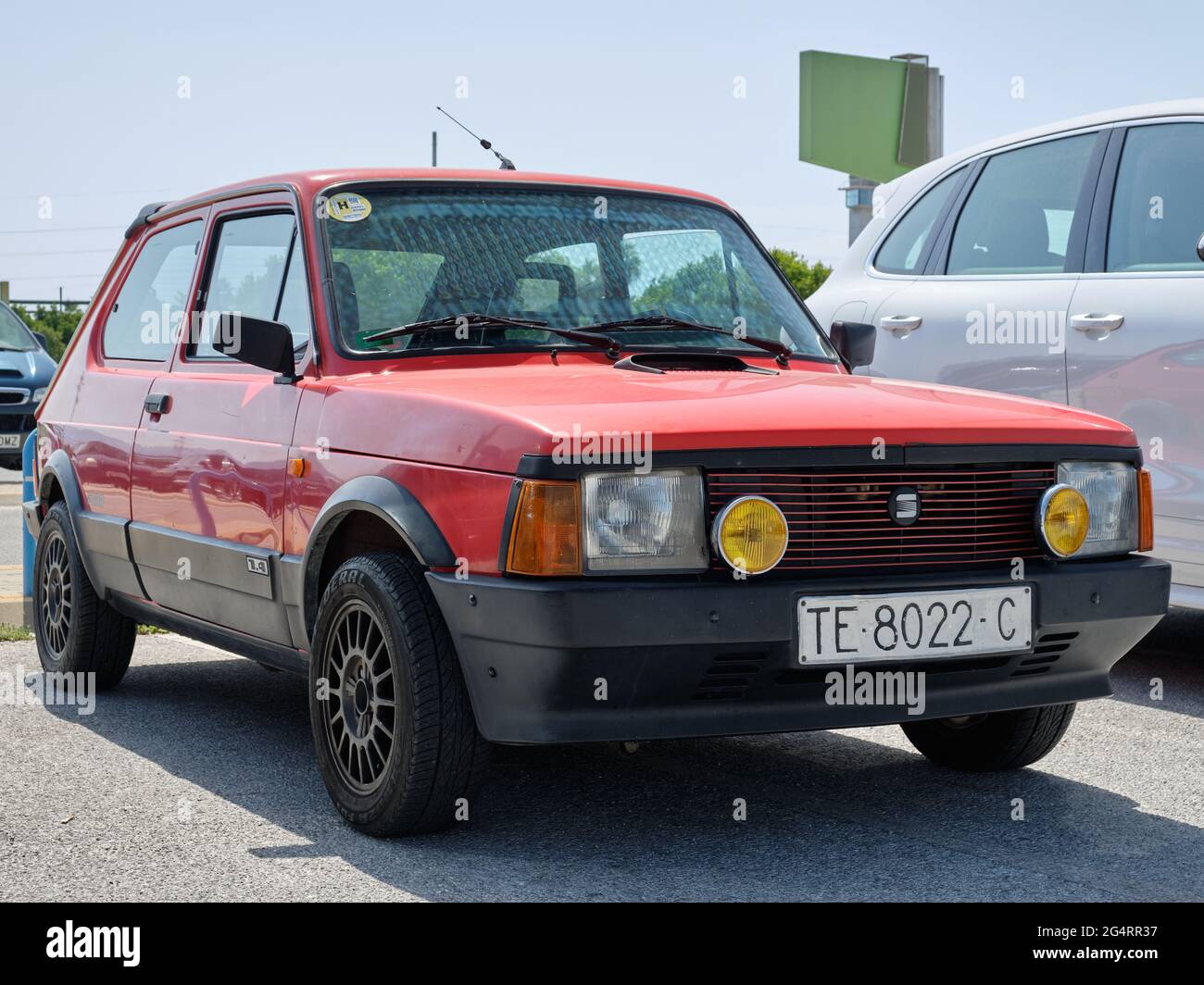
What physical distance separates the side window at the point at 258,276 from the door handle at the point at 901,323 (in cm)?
268

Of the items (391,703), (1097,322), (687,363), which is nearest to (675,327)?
(687,363)

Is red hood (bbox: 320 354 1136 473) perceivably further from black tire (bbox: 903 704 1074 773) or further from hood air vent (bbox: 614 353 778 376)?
black tire (bbox: 903 704 1074 773)

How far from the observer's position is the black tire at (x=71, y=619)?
6090 millimetres

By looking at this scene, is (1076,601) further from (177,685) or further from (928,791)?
(177,685)

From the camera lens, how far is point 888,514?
12.9ft

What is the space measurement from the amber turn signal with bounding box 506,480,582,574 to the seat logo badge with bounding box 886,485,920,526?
0.76m

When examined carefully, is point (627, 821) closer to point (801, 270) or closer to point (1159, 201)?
point (1159, 201)

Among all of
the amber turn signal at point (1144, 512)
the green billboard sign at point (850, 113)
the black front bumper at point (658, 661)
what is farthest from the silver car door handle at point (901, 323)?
the green billboard sign at point (850, 113)

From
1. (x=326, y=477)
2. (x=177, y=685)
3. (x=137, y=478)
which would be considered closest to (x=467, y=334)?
(x=326, y=477)

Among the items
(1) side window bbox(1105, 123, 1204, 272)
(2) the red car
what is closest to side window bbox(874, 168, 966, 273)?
(1) side window bbox(1105, 123, 1204, 272)

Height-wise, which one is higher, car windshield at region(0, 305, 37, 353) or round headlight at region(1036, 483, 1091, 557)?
round headlight at region(1036, 483, 1091, 557)

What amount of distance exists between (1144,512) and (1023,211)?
103 inches

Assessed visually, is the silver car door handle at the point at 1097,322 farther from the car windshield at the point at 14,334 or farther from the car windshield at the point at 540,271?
the car windshield at the point at 14,334

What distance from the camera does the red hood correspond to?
3.75 metres
